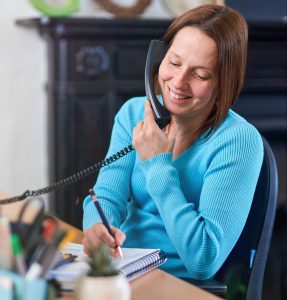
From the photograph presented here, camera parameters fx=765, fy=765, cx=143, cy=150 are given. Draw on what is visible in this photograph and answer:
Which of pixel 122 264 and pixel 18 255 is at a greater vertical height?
pixel 18 255

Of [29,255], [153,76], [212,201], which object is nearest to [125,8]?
[153,76]

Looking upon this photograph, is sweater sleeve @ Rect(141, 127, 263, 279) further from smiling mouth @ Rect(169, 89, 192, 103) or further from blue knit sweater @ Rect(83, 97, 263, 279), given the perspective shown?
smiling mouth @ Rect(169, 89, 192, 103)

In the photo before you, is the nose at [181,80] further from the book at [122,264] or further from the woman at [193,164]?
the book at [122,264]

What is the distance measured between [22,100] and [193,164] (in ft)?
4.43

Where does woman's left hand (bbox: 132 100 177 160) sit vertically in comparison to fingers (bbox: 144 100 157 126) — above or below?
below

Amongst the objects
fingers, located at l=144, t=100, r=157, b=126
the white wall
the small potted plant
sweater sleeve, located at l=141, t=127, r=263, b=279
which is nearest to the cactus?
the small potted plant

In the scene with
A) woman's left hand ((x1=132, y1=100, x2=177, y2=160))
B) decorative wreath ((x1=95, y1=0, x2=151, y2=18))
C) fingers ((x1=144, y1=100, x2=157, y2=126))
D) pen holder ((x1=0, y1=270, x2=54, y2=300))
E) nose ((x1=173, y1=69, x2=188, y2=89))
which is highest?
decorative wreath ((x1=95, y1=0, x2=151, y2=18))

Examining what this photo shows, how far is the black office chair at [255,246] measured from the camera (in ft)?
4.97

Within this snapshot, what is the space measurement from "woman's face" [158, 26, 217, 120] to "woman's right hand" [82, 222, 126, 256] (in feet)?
1.07

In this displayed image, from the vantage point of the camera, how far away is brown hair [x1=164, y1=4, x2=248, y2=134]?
1.54 m

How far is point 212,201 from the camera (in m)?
1.49

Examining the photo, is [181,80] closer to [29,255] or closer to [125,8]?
[29,255]

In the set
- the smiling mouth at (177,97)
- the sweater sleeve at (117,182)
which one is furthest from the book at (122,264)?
the smiling mouth at (177,97)

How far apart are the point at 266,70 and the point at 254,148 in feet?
5.09
